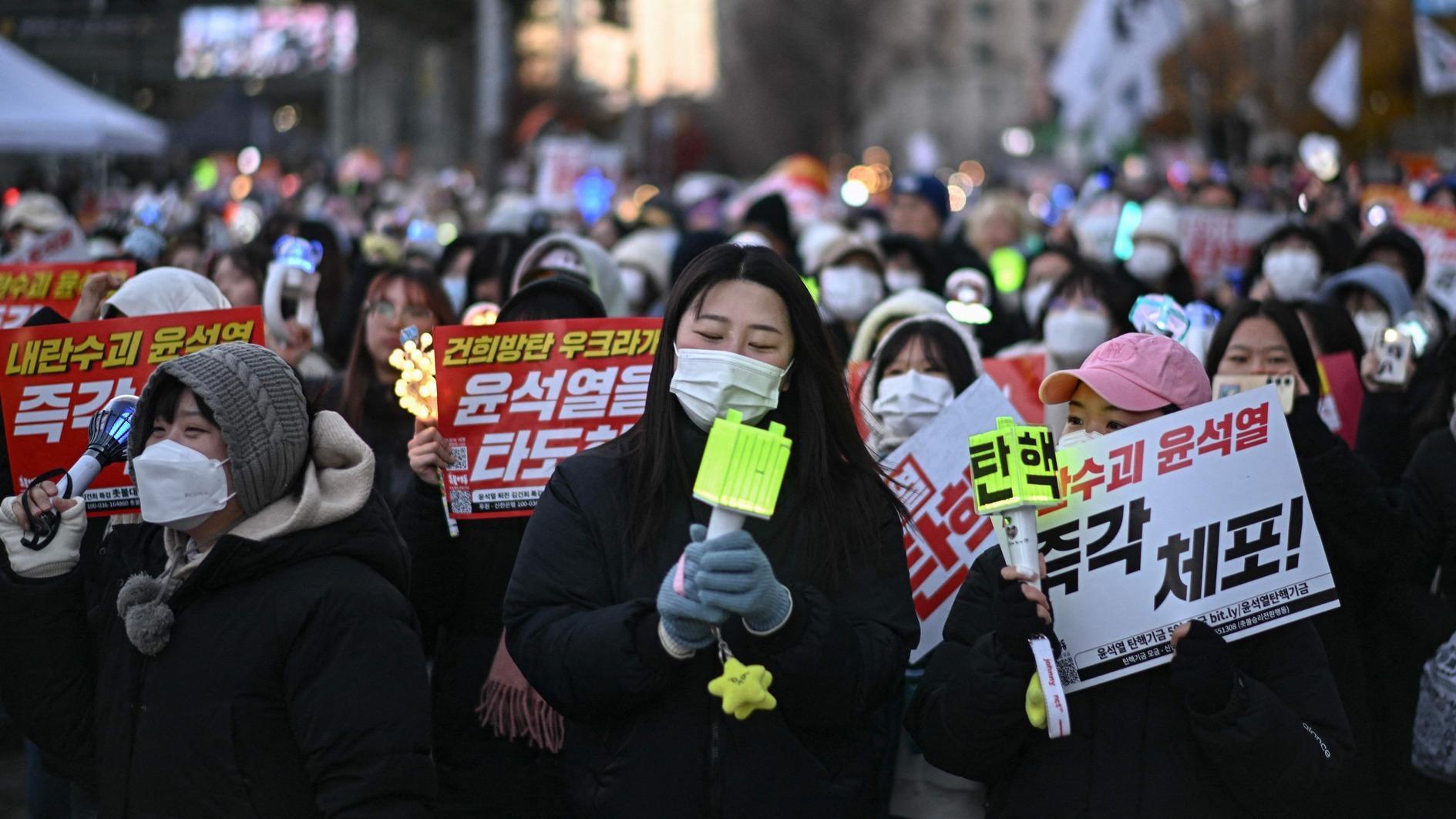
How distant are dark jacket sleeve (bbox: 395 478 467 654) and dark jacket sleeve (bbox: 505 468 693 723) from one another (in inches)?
44.9

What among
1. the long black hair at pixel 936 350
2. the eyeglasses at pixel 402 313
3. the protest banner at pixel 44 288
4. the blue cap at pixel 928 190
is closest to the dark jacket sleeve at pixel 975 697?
the long black hair at pixel 936 350

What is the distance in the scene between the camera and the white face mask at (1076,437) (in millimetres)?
3723

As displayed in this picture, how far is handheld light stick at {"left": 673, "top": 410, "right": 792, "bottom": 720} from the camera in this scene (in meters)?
2.92

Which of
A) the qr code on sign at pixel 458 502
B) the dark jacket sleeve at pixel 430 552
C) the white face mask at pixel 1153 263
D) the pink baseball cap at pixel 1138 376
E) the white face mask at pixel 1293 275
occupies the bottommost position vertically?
the white face mask at pixel 1153 263

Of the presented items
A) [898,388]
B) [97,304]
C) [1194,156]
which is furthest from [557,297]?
[1194,156]

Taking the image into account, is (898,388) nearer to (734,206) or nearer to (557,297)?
(557,297)

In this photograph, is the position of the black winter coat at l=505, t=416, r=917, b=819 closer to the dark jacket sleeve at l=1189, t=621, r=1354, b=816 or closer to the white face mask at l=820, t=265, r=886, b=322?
the dark jacket sleeve at l=1189, t=621, r=1354, b=816

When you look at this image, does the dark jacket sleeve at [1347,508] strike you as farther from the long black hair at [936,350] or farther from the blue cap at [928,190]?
the blue cap at [928,190]

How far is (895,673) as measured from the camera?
337 cm

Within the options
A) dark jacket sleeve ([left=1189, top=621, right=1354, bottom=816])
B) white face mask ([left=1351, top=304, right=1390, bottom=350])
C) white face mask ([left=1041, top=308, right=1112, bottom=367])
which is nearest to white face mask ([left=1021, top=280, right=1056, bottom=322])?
white face mask ([left=1351, top=304, right=1390, bottom=350])

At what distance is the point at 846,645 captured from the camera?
324 cm

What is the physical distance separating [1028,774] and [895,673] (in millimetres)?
407

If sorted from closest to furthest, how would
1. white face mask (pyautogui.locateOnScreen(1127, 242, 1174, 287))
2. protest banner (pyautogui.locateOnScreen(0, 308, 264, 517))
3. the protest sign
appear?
protest banner (pyautogui.locateOnScreen(0, 308, 264, 517))
the protest sign
white face mask (pyautogui.locateOnScreen(1127, 242, 1174, 287))

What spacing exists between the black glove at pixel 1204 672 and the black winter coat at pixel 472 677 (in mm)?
1931
